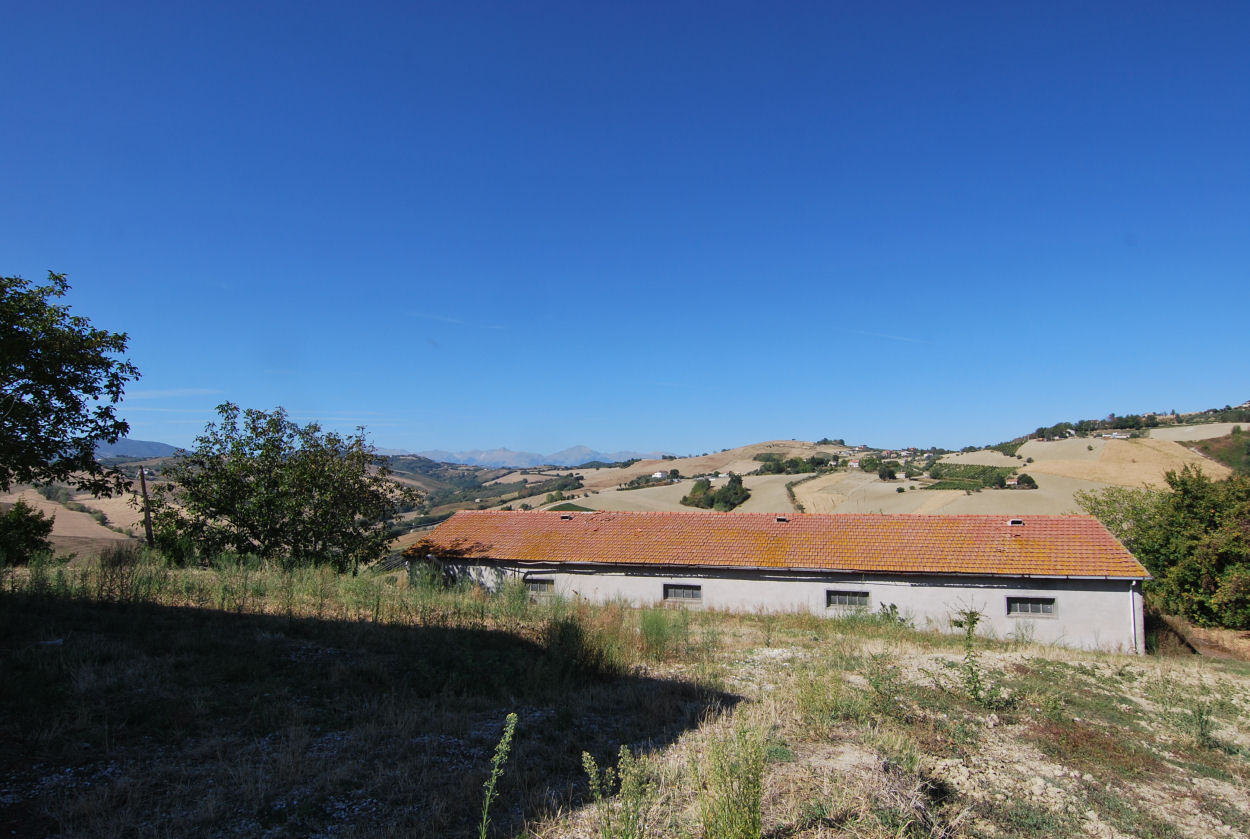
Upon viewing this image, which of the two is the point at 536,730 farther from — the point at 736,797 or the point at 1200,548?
the point at 1200,548

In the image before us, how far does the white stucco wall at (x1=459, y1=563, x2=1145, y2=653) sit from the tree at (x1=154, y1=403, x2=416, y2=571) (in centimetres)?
625

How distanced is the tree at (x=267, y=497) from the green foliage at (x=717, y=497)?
4768cm

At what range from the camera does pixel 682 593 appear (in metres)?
21.3

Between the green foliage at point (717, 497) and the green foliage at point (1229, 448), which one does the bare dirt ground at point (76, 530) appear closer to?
the green foliage at point (717, 497)

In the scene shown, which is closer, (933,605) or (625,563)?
(933,605)

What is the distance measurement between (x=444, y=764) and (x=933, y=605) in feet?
58.5

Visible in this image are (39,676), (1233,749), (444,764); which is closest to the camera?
(444,764)

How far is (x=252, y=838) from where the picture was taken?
4.08 m

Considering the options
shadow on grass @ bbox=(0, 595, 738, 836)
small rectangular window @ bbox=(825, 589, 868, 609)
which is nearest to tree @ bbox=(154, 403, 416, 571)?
shadow on grass @ bbox=(0, 595, 738, 836)

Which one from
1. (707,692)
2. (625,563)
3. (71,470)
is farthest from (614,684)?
(625,563)

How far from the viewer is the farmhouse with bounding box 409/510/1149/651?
A: 1803 cm

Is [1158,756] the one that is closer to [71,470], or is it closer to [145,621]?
[145,621]

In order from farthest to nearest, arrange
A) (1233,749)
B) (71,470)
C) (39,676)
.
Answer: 1. (71,470)
2. (1233,749)
3. (39,676)

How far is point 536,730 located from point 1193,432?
9386 centimetres
